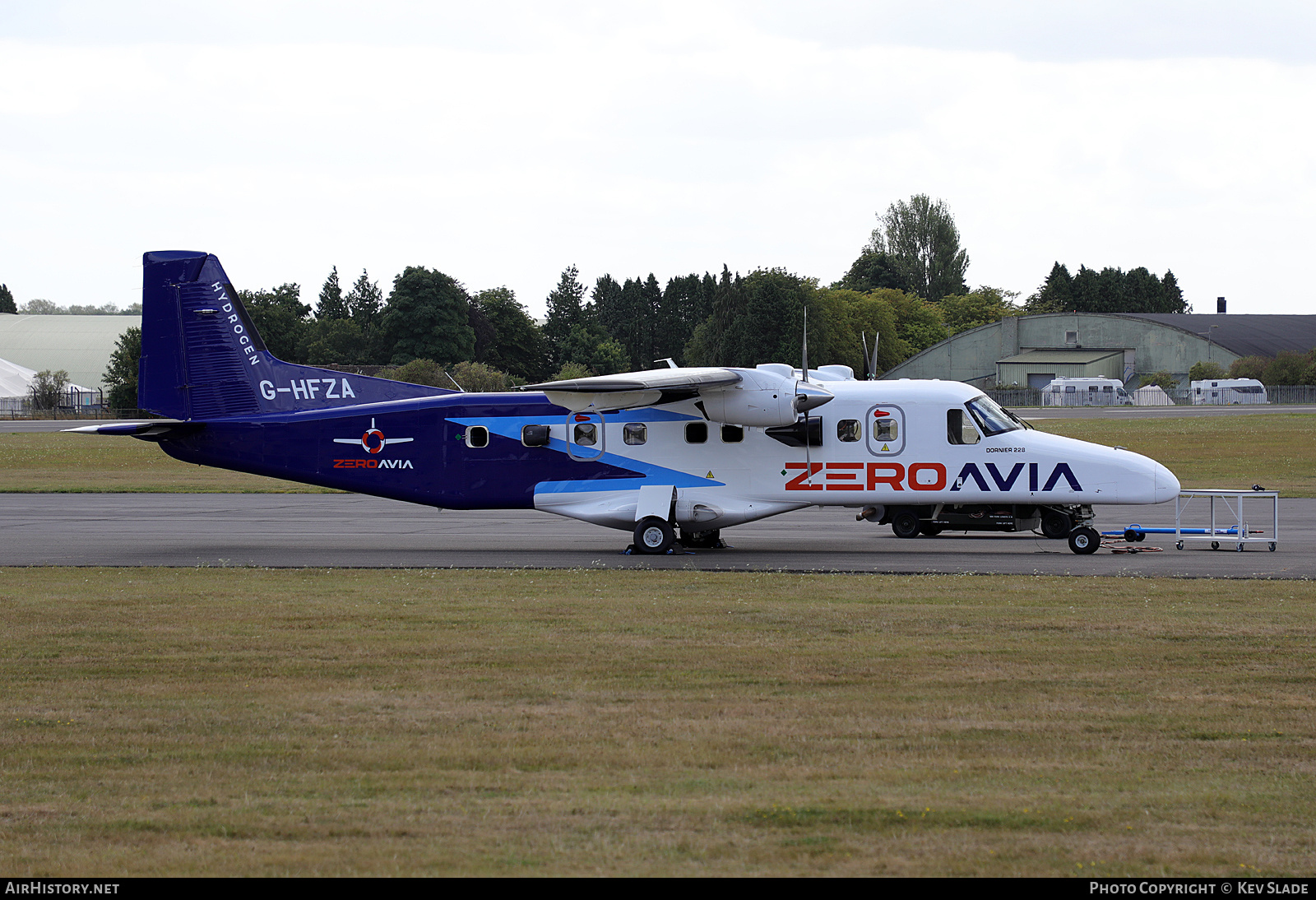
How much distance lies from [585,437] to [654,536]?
7.28 feet

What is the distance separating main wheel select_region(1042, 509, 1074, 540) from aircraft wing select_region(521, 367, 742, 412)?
20.0 feet

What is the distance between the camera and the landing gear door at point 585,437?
20406 millimetres

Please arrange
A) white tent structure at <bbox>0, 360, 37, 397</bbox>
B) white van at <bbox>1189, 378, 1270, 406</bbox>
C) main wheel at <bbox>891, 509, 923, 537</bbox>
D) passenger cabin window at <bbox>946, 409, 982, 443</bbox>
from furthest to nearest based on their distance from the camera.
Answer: white tent structure at <bbox>0, 360, 37, 397</bbox> → white van at <bbox>1189, 378, 1270, 406</bbox> → main wheel at <bbox>891, 509, 923, 537</bbox> → passenger cabin window at <bbox>946, 409, 982, 443</bbox>

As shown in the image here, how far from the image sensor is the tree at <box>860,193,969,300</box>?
14538cm

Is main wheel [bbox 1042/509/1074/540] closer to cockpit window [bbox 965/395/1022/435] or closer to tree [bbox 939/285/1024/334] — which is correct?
cockpit window [bbox 965/395/1022/435]

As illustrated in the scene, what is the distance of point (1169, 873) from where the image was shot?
5.41 m

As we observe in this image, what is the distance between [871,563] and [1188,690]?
8.81m

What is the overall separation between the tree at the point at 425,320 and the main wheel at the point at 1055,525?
75.8 metres

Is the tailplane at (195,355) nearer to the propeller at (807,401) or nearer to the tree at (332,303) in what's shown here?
the propeller at (807,401)

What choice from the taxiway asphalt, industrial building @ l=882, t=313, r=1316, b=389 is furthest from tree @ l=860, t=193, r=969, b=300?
the taxiway asphalt

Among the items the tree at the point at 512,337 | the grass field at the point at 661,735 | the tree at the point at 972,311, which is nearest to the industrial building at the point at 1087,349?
the tree at the point at 972,311

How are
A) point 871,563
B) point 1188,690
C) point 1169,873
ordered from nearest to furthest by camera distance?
point 1169,873
point 1188,690
point 871,563
